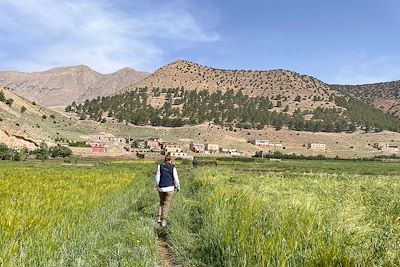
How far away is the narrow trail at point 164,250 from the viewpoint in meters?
10.6

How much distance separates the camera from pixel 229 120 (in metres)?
199

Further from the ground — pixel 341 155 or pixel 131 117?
pixel 131 117

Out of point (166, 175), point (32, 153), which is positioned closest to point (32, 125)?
point (32, 153)

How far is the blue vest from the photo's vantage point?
54.5 ft

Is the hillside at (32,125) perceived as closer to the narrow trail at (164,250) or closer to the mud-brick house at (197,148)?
the mud-brick house at (197,148)

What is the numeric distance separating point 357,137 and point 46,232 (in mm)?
190393

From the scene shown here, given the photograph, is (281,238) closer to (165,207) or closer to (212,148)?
(165,207)

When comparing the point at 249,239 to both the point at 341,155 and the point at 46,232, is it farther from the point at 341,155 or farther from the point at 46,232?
the point at 341,155

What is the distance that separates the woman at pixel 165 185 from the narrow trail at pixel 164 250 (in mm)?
1110

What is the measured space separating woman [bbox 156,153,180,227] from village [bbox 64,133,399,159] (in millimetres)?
90628

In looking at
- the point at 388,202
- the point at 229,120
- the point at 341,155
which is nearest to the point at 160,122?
the point at 229,120

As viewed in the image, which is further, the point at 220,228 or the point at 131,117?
the point at 131,117

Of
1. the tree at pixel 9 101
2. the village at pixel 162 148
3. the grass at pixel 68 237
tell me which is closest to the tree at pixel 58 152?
the village at pixel 162 148

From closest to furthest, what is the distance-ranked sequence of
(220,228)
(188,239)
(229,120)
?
(220,228)
(188,239)
(229,120)
